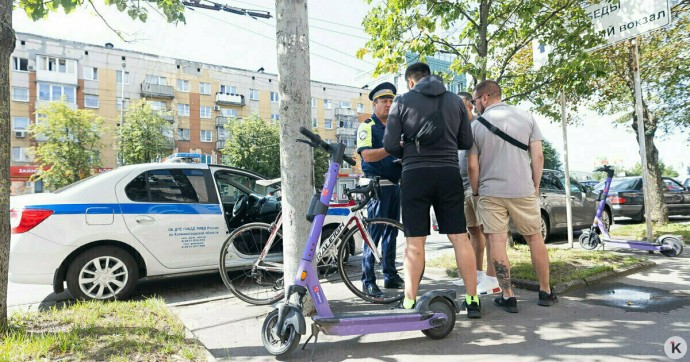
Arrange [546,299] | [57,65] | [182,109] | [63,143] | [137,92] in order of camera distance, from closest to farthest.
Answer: [546,299], [63,143], [57,65], [137,92], [182,109]

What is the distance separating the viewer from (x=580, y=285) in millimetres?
4590

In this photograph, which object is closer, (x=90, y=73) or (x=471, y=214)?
(x=471, y=214)

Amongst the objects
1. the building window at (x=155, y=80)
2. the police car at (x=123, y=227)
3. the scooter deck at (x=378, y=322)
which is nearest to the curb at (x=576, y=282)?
the scooter deck at (x=378, y=322)

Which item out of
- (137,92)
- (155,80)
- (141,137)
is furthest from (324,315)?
(155,80)

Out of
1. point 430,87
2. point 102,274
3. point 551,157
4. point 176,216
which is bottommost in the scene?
point 102,274

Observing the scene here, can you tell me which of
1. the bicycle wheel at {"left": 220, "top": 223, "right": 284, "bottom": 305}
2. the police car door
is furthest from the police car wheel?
the bicycle wheel at {"left": 220, "top": 223, "right": 284, "bottom": 305}

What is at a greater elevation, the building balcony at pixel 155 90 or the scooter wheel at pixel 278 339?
the building balcony at pixel 155 90

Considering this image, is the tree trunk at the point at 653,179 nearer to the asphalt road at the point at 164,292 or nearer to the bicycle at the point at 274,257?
the bicycle at the point at 274,257

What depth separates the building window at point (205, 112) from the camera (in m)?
48.4

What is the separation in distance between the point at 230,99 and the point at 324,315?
162ft

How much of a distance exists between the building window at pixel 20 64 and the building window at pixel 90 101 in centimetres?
524

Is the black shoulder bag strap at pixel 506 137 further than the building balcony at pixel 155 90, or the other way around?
the building balcony at pixel 155 90

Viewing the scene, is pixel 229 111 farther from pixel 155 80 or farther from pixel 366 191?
pixel 366 191

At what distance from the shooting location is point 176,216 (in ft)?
16.3
